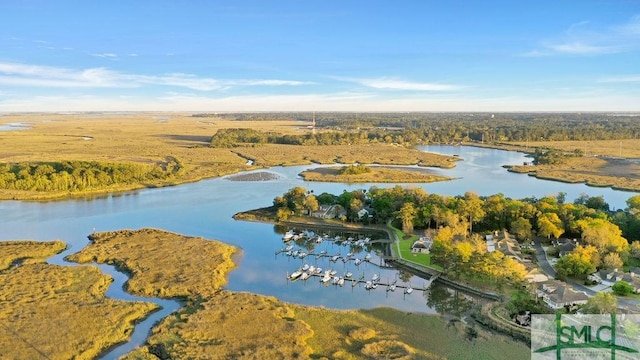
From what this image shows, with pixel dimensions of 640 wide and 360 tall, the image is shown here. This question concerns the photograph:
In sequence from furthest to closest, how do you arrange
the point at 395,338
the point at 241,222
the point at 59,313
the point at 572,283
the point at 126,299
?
the point at 241,222 < the point at 572,283 < the point at 126,299 < the point at 59,313 < the point at 395,338

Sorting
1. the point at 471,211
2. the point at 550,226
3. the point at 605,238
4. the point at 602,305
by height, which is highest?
the point at 471,211

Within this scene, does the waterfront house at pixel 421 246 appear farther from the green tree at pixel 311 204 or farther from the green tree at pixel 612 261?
the green tree at pixel 311 204

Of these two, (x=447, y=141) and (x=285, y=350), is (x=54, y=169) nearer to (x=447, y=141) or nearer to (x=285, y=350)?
(x=285, y=350)

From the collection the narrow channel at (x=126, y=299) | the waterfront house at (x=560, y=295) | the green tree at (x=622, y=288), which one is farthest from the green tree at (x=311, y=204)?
the green tree at (x=622, y=288)

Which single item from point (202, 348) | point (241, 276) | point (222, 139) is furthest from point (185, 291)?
point (222, 139)

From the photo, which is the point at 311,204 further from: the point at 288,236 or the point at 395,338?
the point at 395,338

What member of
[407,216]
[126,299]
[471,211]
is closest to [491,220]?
[471,211]

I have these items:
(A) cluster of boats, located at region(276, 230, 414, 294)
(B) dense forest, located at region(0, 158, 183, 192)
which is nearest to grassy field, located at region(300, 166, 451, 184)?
(B) dense forest, located at region(0, 158, 183, 192)
